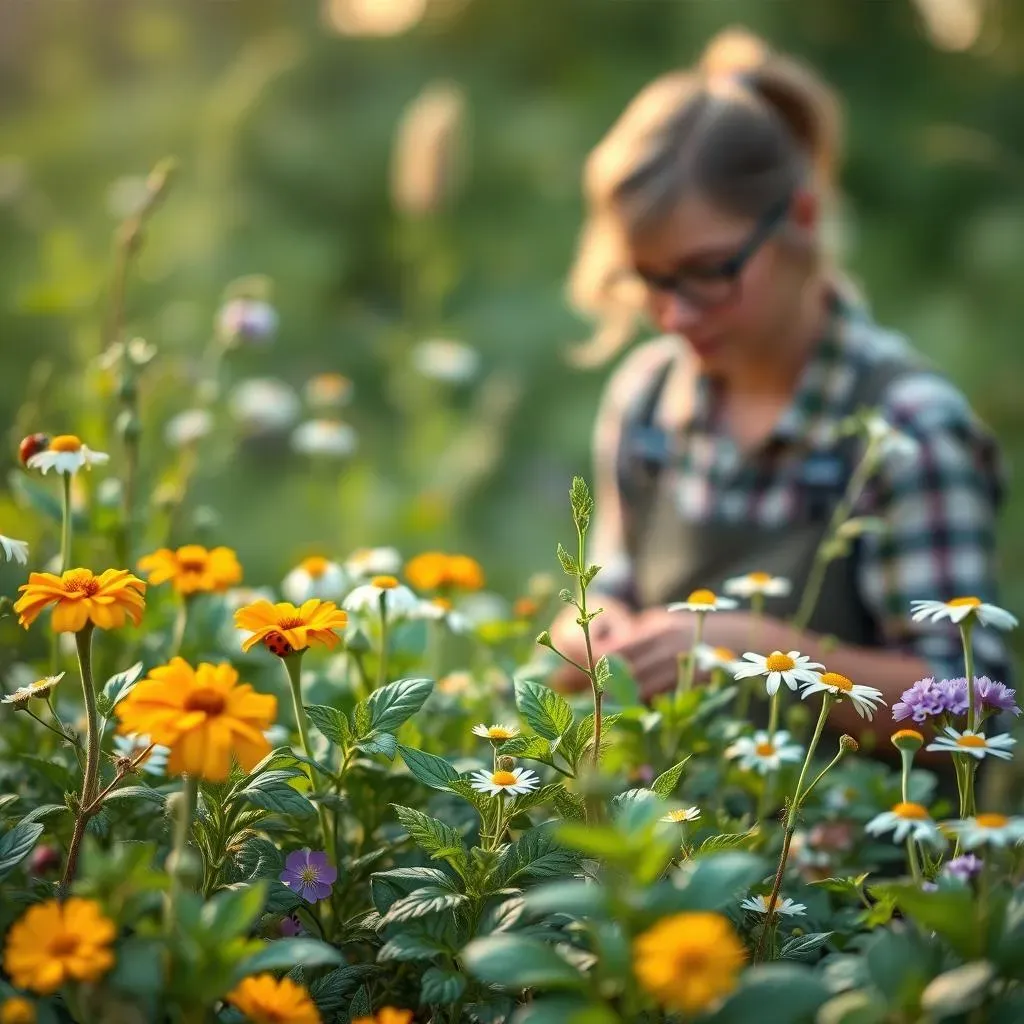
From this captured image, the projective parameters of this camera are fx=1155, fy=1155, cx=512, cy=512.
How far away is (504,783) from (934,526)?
0.59 meters

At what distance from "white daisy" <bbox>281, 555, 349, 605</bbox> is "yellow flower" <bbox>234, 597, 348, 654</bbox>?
220 mm

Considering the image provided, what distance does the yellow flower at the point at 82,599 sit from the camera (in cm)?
50

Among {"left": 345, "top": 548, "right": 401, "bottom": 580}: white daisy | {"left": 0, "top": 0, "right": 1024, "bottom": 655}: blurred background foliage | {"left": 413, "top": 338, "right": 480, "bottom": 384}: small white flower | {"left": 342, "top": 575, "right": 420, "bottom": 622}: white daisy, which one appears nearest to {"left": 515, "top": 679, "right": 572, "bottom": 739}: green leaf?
{"left": 342, "top": 575, "right": 420, "bottom": 622}: white daisy

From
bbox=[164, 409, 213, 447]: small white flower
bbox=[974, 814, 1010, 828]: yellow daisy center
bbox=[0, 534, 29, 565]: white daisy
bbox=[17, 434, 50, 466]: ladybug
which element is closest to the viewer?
bbox=[974, 814, 1010, 828]: yellow daisy center

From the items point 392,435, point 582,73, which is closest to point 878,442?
point 392,435

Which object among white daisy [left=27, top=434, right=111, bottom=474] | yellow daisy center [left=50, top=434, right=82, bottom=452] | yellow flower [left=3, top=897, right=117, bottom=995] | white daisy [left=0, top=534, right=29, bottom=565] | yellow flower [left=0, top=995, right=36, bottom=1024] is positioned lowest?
yellow flower [left=0, top=995, right=36, bottom=1024]

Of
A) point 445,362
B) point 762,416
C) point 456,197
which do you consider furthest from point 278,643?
point 456,197

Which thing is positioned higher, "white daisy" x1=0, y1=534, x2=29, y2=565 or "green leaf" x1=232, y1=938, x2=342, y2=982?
"white daisy" x1=0, y1=534, x2=29, y2=565

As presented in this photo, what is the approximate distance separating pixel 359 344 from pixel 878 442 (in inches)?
86.2

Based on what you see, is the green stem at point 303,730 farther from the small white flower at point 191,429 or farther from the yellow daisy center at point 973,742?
the small white flower at point 191,429

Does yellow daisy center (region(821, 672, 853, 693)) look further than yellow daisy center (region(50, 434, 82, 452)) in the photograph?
No

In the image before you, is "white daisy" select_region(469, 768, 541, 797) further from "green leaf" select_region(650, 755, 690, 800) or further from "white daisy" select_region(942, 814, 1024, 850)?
"white daisy" select_region(942, 814, 1024, 850)

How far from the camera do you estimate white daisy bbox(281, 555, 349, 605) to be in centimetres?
78

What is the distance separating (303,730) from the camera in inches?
22.5
